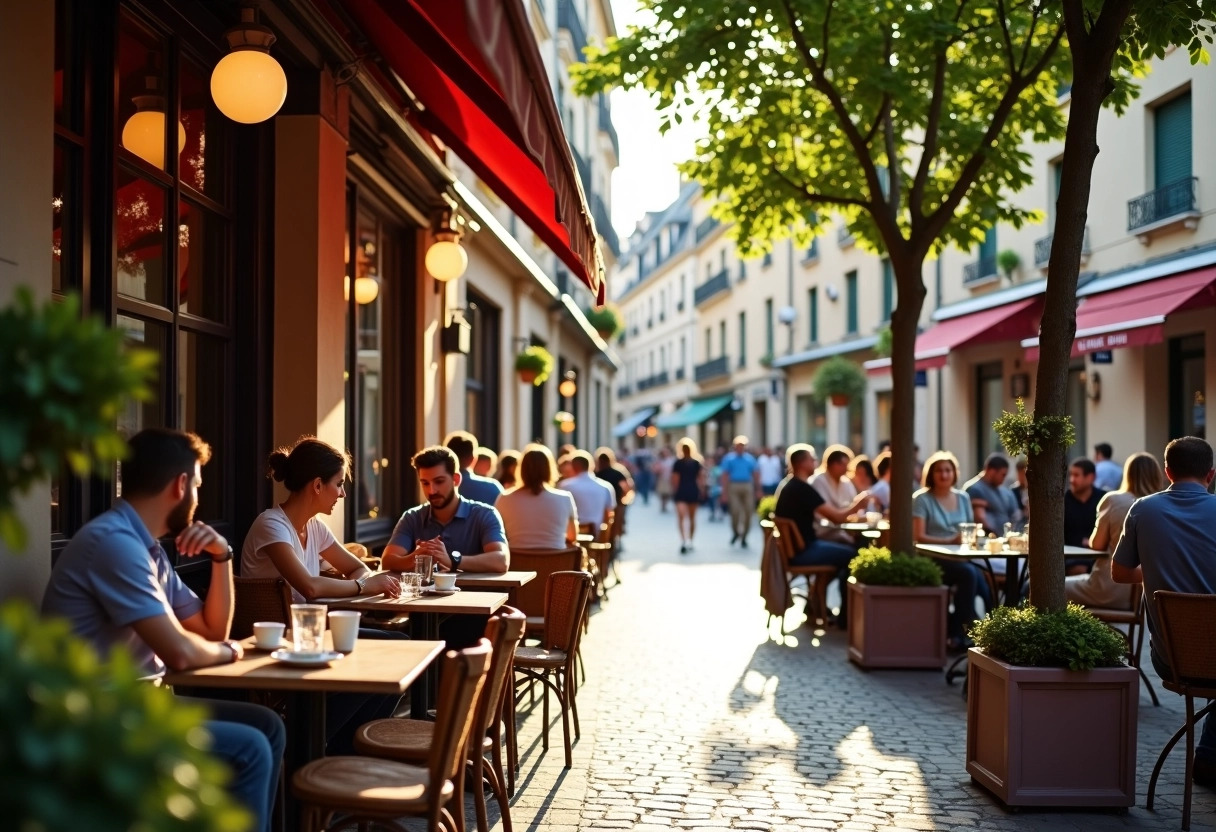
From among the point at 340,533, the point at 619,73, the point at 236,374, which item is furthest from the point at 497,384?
the point at 236,374

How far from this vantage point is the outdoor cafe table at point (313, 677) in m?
3.41

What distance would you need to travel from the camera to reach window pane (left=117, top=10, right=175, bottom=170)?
194 inches

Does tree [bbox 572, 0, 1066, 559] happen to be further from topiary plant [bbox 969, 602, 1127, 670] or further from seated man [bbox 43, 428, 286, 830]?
seated man [bbox 43, 428, 286, 830]

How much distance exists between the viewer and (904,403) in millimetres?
9148

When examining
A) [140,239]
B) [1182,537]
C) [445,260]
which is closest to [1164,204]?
[445,260]

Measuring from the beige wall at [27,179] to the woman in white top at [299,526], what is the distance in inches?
47.0

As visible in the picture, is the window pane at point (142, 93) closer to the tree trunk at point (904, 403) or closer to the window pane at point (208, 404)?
the window pane at point (208, 404)

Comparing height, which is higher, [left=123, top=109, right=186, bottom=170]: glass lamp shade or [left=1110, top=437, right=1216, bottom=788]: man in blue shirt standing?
[left=123, top=109, right=186, bottom=170]: glass lamp shade

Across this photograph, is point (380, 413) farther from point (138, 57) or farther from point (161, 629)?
point (161, 629)

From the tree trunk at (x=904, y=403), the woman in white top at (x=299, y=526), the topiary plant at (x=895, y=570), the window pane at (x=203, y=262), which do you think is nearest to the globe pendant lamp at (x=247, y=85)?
the window pane at (x=203, y=262)

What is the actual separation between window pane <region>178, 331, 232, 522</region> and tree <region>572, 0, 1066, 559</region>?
168 inches

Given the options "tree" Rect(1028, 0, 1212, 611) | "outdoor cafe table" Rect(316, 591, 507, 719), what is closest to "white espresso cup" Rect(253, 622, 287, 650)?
"outdoor cafe table" Rect(316, 591, 507, 719)

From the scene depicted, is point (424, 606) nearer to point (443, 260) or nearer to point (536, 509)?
point (536, 509)

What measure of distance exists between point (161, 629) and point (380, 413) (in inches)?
267
